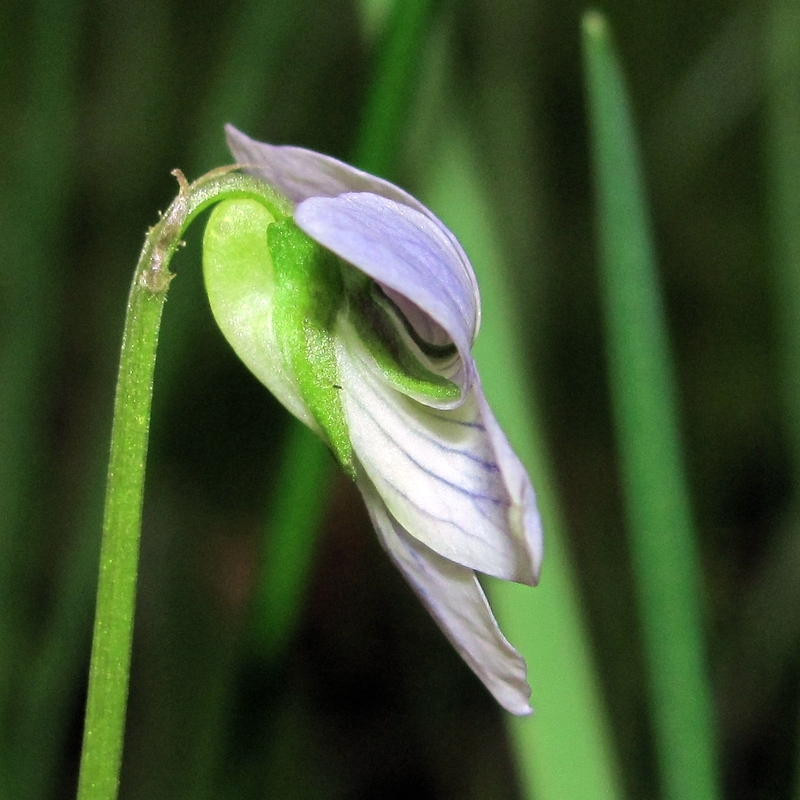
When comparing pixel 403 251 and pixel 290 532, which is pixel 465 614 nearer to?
pixel 403 251

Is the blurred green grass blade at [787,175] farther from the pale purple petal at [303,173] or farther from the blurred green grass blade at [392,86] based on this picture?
the pale purple petal at [303,173]

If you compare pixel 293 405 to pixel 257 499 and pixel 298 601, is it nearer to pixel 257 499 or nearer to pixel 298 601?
pixel 298 601

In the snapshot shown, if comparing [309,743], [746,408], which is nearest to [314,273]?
[309,743]

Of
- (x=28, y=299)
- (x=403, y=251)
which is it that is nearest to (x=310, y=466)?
(x=403, y=251)

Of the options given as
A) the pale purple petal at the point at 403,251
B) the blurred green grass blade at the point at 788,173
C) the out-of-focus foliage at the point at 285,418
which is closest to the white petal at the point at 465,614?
the pale purple petal at the point at 403,251

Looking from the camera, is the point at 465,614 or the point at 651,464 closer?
the point at 465,614

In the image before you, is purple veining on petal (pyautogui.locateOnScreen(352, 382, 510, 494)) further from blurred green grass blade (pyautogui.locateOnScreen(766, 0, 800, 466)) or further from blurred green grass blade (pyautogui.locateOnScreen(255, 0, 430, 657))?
blurred green grass blade (pyautogui.locateOnScreen(766, 0, 800, 466))

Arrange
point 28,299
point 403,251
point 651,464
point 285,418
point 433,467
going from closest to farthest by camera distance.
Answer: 1. point 403,251
2. point 433,467
3. point 651,464
4. point 28,299
5. point 285,418
